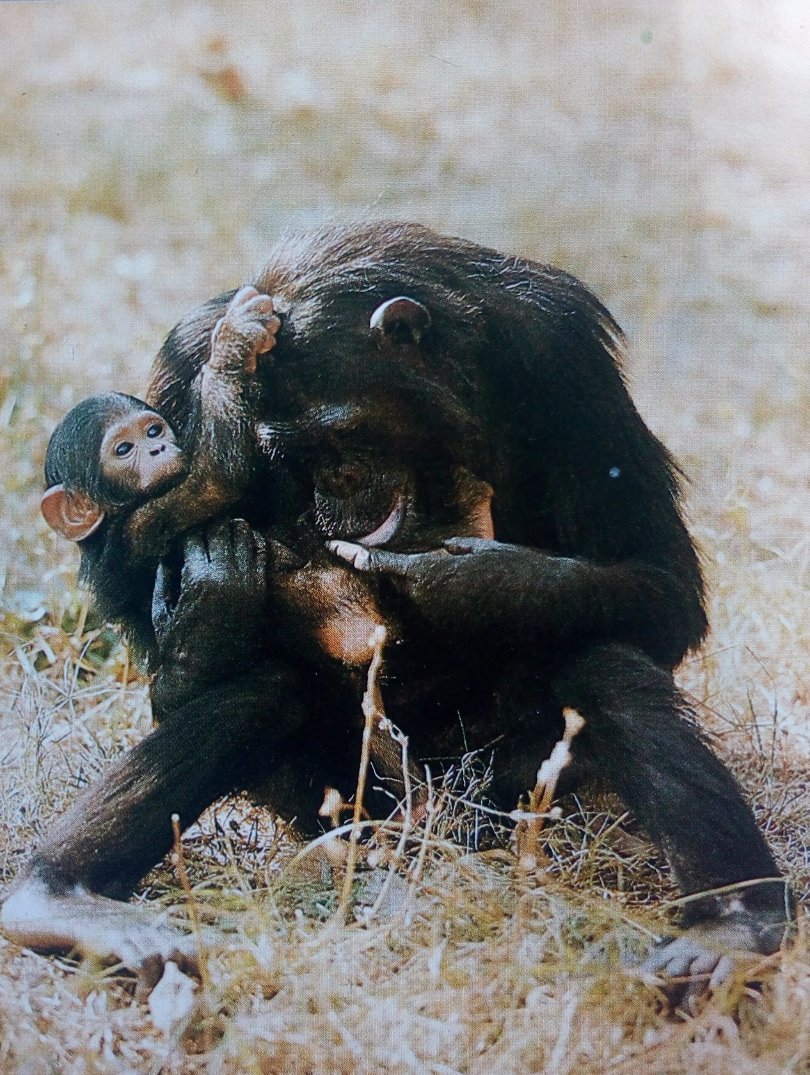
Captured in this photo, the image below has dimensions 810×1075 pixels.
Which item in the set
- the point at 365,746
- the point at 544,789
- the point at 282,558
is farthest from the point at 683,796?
the point at 282,558

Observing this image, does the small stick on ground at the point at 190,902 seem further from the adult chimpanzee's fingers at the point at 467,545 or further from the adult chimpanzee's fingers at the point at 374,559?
the adult chimpanzee's fingers at the point at 467,545

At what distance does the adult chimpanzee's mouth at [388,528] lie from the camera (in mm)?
2916

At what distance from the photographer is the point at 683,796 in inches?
103

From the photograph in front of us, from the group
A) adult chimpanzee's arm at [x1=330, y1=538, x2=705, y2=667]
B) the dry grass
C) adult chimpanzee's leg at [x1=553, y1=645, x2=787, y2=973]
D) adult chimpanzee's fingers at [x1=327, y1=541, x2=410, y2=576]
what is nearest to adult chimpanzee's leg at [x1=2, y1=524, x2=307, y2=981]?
the dry grass

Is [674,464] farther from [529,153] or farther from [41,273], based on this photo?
[41,273]

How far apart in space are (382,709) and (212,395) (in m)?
0.91

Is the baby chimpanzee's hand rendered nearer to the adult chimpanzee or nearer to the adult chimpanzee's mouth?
the adult chimpanzee

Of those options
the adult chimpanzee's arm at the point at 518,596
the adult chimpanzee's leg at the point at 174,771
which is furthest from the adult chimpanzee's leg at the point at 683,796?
the adult chimpanzee's leg at the point at 174,771

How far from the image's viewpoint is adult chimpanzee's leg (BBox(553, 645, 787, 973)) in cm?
256

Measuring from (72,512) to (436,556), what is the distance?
938 millimetres

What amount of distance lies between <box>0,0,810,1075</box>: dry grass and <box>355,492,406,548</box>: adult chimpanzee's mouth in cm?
63

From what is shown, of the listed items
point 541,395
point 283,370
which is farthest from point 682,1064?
point 283,370

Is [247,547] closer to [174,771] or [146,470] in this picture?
[146,470]

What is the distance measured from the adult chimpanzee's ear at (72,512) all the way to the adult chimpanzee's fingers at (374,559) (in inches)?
24.5
